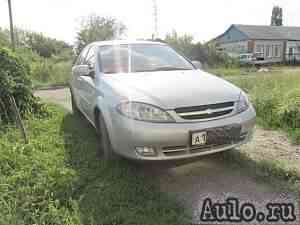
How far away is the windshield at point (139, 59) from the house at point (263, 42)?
102ft

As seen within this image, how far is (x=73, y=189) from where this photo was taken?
254 centimetres

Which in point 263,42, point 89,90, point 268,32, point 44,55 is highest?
point 268,32

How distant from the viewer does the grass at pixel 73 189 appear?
214 cm

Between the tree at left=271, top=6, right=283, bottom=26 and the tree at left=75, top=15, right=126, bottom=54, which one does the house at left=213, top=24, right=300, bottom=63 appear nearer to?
the tree at left=75, top=15, right=126, bottom=54

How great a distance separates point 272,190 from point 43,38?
28128mm

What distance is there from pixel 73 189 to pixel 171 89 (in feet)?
4.42

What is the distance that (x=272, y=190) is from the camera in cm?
255

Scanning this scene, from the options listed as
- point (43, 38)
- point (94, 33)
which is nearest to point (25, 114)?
point (94, 33)

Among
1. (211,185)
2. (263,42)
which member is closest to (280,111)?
(211,185)

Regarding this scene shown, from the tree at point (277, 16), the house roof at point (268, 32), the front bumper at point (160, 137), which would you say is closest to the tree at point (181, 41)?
the house roof at point (268, 32)

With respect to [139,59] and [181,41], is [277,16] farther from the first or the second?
[139,59]

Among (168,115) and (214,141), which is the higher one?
(168,115)

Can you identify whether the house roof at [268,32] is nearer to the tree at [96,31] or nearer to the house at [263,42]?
the house at [263,42]

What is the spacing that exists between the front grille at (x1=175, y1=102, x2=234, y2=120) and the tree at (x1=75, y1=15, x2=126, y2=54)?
894 inches
